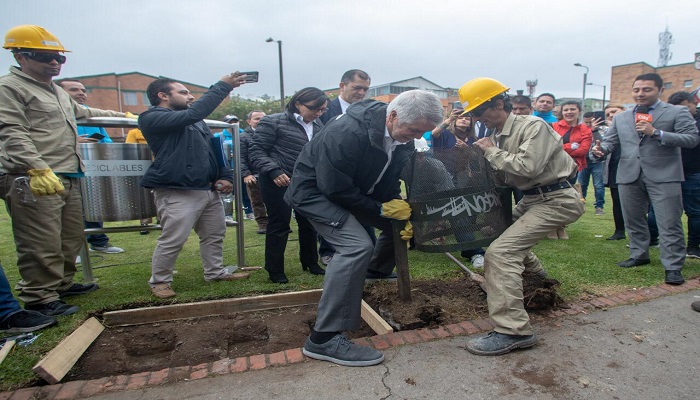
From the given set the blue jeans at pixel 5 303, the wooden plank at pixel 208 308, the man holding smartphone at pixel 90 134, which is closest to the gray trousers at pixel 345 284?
the wooden plank at pixel 208 308

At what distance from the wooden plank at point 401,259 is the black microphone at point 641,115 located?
275 cm

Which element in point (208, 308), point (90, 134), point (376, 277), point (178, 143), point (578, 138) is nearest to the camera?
point (208, 308)

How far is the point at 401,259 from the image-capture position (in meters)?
3.45

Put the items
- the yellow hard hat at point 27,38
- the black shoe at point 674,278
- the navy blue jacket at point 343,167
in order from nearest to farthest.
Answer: the navy blue jacket at point 343,167, the yellow hard hat at point 27,38, the black shoe at point 674,278

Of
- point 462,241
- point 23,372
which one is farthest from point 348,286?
point 23,372

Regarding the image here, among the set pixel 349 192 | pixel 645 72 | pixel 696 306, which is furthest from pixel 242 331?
pixel 645 72

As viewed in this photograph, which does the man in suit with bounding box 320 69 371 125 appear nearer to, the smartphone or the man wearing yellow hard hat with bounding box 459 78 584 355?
the smartphone

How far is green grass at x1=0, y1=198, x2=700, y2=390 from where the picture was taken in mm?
3172

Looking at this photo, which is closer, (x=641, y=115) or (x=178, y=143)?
(x=178, y=143)

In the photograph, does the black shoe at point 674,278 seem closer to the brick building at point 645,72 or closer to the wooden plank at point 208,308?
the wooden plank at point 208,308

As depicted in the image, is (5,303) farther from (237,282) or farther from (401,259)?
(401,259)

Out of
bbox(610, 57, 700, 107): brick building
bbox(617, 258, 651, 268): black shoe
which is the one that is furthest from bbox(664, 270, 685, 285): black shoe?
bbox(610, 57, 700, 107): brick building

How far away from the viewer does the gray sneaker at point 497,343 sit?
112 inches

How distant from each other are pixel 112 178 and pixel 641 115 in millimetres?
5101
